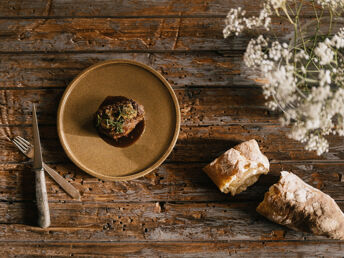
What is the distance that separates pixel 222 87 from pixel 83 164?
3.30ft

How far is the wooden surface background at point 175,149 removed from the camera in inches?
77.0

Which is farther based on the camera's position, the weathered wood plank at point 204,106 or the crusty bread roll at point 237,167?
the weathered wood plank at point 204,106

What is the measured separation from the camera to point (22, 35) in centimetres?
201

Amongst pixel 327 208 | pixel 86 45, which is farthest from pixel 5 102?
pixel 327 208

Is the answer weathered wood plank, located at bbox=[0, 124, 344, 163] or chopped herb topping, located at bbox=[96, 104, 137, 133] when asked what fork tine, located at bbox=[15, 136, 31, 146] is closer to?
weathered wood plank, located at bbox=[0, 124, 344, 163]

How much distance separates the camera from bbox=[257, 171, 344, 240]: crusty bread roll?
1767 millimetres

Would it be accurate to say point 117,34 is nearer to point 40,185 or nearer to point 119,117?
point 119,117

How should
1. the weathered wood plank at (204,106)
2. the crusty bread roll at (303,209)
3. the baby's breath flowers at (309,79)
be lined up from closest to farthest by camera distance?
the baby's breath flowers at (309,79) < the crusty bread roll at (303,209) < the weathered wood plank at (204,106)

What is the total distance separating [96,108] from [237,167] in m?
0.94

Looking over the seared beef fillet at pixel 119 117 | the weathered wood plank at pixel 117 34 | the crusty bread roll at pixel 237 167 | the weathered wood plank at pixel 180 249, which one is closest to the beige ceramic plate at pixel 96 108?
the seared beef fillet at pixel 119 117

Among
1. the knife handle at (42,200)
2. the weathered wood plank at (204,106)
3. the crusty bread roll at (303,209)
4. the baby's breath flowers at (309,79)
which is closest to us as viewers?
the baby's breath flowers at (309,79)

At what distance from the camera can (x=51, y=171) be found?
193cm

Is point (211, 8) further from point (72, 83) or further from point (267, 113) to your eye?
point (72, 83)

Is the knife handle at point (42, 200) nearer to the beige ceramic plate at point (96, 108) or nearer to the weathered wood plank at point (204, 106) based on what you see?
the beige ceramic plate at point (96, 108)
